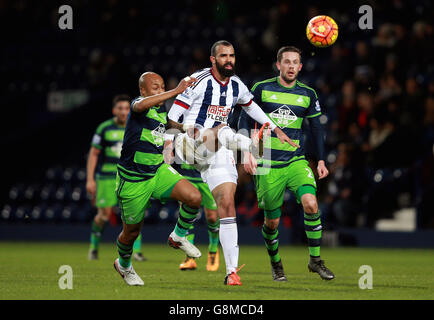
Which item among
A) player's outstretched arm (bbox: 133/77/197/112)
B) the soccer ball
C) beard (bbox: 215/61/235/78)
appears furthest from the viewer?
the soccer ball

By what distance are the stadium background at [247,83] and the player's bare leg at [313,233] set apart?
21.0ft

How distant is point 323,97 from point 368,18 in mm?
1993

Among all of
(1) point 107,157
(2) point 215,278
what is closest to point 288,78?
(2) point 215,278

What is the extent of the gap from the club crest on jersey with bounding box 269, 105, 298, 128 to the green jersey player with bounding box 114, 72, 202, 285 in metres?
1.23

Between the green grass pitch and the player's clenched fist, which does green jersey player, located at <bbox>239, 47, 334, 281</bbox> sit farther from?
the player's clenched fist

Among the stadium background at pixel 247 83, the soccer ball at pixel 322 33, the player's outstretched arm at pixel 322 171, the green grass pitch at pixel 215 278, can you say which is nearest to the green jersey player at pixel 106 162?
the green grass pitch at pixel 215 278

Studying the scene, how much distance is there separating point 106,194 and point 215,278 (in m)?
4.17

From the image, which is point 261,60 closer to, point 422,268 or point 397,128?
point 397,128

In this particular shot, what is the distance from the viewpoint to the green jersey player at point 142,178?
7211 mm

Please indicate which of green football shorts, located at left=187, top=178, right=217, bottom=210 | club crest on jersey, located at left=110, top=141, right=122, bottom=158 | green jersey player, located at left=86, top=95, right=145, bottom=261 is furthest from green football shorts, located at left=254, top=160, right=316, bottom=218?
club crest on jersey, located at left=110, top=141, right=122, bottom=158

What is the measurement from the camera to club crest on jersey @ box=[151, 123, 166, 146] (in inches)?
294

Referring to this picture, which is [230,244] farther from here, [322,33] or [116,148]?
[116,148]

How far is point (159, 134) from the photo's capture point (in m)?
7.54
